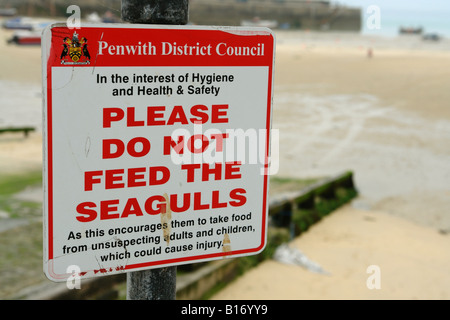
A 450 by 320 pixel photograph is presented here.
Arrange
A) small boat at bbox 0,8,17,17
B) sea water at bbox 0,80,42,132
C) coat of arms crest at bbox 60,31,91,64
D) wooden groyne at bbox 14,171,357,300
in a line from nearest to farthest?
coat of arms crest at bbox 60,31,91,64 < wooden groyne at bbox 14,171,357,300 < sea water at bbox 0,80,42,132 < small boat at bbox 0,8,17,17

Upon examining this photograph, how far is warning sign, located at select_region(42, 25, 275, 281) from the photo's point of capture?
150 centimetres

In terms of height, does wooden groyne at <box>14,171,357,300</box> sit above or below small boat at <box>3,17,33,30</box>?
below

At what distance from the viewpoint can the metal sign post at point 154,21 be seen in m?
1.54

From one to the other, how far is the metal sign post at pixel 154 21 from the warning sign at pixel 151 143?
0.03 meters

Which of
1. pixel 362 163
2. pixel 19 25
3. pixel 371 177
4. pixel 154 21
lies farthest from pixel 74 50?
pixel 19 25

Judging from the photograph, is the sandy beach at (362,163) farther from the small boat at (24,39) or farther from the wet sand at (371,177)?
the small boat at (24,39)

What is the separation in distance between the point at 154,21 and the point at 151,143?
329mm

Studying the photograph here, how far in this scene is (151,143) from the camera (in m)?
1.61

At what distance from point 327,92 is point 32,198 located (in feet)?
52.5

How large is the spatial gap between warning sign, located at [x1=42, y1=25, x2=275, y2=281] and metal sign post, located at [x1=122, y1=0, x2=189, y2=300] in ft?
0.09

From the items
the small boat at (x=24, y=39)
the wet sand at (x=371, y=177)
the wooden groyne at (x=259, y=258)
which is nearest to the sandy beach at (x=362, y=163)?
the wet sand at (x=371, y=177)

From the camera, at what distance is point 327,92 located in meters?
21.2

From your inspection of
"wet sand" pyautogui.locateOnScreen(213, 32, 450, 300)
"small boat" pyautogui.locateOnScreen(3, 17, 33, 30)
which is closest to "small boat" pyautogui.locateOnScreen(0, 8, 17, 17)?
"small boat" pyautogui.locateOnScreen(3, 17, 33, 30)

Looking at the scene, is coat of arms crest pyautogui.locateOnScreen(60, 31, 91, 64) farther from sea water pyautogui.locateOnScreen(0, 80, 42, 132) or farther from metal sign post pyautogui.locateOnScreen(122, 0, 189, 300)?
sea water pyautogui.locateOnScreen(0, 80, 42, 132)
